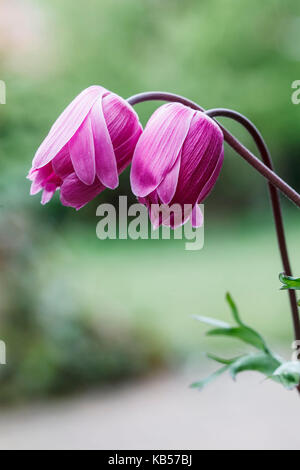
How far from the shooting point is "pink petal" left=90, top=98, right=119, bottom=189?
11.2 inches

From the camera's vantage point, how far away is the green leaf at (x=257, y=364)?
0.44 metres

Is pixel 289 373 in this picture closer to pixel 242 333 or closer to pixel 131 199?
pixel 242 333

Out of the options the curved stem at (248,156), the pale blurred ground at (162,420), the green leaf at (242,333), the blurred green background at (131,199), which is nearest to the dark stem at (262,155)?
the curved stem at (248,156)

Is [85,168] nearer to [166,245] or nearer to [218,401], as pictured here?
[218,401]

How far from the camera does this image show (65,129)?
0.30 m

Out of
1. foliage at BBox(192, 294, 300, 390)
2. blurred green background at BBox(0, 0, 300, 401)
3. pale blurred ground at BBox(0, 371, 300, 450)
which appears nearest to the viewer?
foliage at BBox(192, 294, 300, 390)

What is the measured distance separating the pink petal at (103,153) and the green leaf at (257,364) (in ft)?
0.68

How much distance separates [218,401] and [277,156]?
280 cm

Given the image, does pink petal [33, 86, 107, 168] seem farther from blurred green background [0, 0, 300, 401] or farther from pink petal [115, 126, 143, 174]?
blurred green background [0, 0, 300, 401]

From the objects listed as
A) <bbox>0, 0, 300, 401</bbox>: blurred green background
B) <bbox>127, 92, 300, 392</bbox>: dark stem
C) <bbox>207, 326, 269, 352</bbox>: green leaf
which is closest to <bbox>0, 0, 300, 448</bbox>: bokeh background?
<bbox>0, 0, 300, 401</bbox>: blurred green background

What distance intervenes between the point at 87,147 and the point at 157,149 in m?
0.04

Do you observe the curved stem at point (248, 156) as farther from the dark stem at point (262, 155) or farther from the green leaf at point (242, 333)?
the green leaf at point (242, 333)

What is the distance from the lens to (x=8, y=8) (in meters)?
2.71
